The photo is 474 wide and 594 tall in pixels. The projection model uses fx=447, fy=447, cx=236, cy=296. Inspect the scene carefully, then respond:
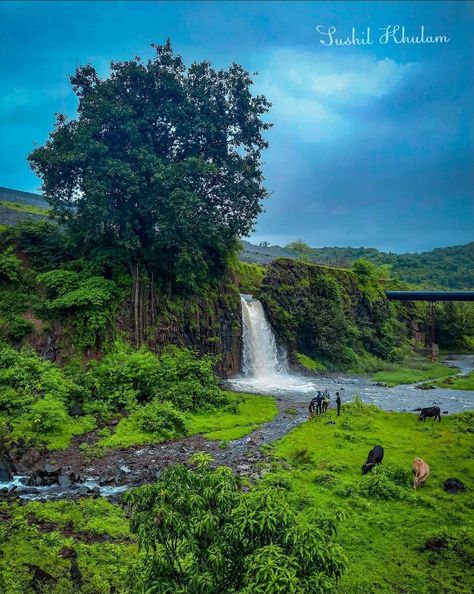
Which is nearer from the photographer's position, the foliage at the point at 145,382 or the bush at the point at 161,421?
the bush at the point at 161,421

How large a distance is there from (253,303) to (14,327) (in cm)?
2168

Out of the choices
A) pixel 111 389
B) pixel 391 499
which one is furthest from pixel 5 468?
pixel 391 499

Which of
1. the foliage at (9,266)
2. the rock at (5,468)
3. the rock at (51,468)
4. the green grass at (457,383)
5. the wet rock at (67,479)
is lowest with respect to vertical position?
the green grass at (457,383)

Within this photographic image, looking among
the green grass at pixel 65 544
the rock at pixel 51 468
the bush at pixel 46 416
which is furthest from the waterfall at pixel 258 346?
the green grass at pixel 65 544

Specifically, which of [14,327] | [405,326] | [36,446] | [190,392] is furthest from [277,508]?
[405,326]

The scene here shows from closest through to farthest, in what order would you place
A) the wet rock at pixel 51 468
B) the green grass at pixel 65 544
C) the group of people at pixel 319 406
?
the green grass at pixel 65 544
the wet rock at pixel 51 468
the group of people at pixel 319 406

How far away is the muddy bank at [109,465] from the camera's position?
13.5 m

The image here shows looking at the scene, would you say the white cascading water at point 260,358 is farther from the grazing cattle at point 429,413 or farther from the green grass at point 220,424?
the grazing cattle at point 429,413

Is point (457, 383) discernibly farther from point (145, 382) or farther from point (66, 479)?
point (66, 479)

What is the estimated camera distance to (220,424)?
21969 mm

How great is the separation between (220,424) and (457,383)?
1014 inches

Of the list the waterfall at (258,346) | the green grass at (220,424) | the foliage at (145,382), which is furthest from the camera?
the waterfall at (258,346)

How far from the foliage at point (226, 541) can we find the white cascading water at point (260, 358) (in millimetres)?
28309

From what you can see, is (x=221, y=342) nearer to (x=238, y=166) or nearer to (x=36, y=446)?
(x=238, y=166)
